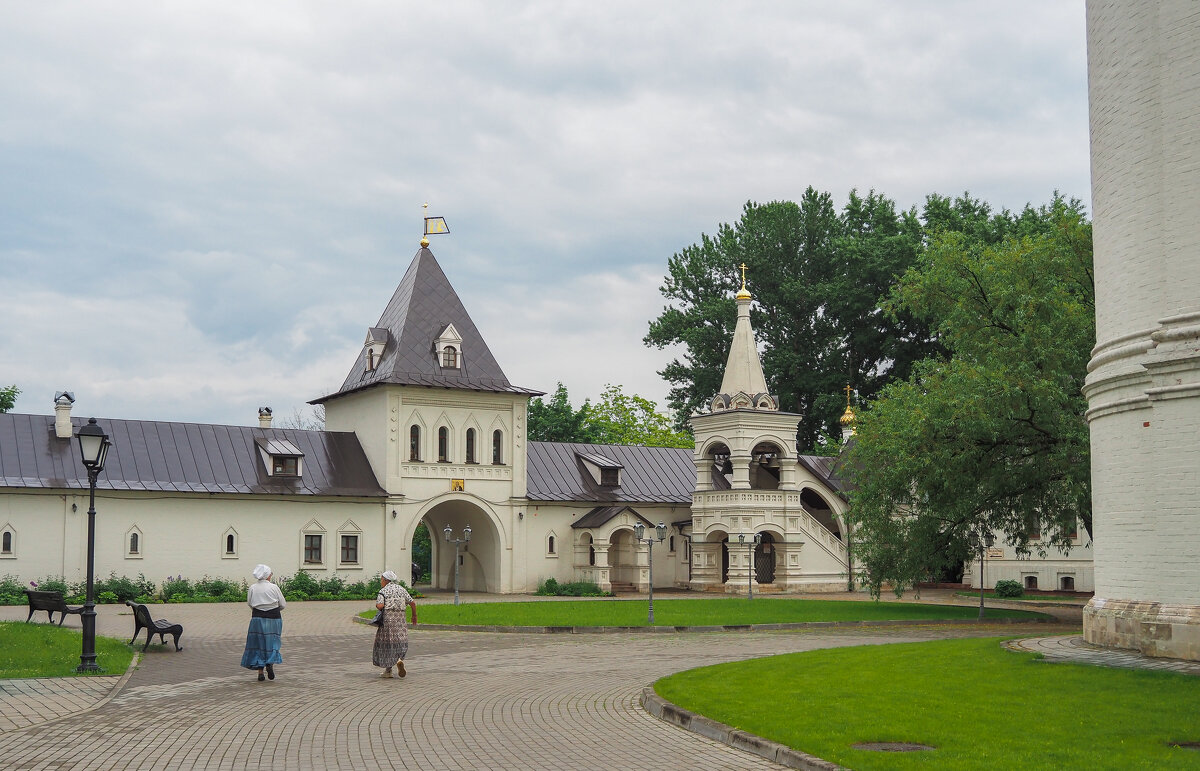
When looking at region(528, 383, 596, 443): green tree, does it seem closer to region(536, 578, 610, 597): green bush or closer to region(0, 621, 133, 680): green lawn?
region(536, 578, 610, 597): green bush

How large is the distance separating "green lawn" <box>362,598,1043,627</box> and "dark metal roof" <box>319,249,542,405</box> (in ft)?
33.7

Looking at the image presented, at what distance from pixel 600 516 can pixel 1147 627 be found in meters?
29.3

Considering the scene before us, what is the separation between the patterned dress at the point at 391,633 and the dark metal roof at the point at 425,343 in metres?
25.0

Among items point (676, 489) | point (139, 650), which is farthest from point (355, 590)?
point (139, 650)

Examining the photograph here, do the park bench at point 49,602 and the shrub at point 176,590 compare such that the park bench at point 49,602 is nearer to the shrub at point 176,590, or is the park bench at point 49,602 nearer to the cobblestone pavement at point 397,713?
the cobblestone pavement at point 397,713

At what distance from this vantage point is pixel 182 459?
39875 mm

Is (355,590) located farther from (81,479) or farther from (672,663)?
(672,663)

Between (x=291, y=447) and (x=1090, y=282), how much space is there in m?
26.3

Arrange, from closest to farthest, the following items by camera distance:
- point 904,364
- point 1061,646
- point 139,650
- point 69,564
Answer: point 1061,646 → point 139,650 → point 69,564 → point 904,364

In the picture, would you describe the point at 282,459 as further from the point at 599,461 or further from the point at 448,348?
the point at 599,461

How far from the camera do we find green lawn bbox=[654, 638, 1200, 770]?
32.6 feet

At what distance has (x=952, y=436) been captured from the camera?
27.7 metres

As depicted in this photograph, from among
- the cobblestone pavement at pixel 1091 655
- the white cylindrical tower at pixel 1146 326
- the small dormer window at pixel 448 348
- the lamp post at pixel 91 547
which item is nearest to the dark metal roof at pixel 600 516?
the small dormer window at pixel 448 348

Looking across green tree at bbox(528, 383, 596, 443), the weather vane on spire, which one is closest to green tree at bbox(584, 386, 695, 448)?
green tree at bbox(528, 383, 596, 443)
